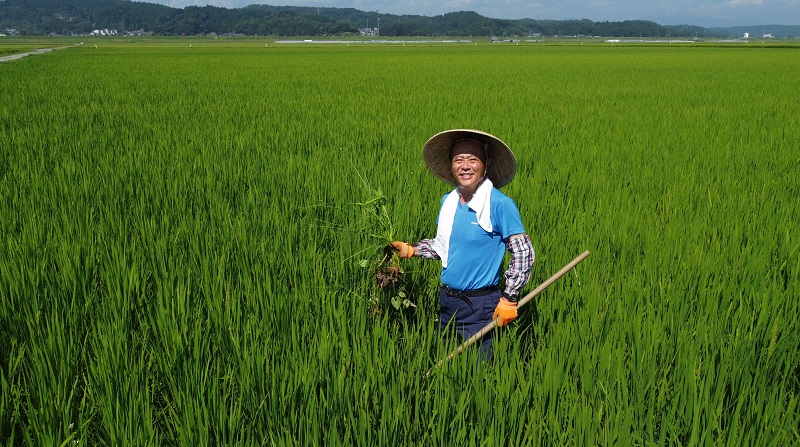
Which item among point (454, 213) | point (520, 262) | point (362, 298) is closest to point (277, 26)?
point (362, 298)

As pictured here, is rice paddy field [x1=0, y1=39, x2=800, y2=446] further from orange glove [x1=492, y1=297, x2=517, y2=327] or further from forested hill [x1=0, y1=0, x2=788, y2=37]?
forested hill [x1=0, y1=0, x2=788, y2=37]

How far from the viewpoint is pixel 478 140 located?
1.67m

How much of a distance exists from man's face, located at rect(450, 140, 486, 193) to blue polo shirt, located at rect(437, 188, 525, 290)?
0.06 metres

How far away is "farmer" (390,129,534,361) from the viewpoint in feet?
5.23

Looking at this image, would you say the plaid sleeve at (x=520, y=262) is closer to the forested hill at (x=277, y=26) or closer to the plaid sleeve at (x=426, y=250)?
the plaid sleeve at (x=426, y=250)

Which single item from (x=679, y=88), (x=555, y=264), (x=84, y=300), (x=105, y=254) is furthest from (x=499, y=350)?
(x=679, y=88)

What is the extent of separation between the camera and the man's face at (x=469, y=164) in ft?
5.37

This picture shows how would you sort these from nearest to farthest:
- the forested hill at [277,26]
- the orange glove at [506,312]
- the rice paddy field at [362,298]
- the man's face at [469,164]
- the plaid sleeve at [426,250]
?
the rice paddy field at [362,298]
the orange glove at [506,312]
the man's face at [469,164]
the plaid sleeve at [426,250]
the forested hill at [277,26]

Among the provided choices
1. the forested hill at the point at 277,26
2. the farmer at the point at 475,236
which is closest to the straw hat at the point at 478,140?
the farmer at the point at 475,236

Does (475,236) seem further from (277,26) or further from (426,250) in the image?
(277,26)

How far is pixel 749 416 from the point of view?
119 cm

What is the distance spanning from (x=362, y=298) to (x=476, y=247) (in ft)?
1.38

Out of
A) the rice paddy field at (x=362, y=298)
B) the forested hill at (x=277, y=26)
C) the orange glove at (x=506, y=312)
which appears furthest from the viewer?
the forested hill at (x=277, y=26)

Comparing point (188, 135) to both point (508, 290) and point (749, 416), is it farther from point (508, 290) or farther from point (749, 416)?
point (749, 416)
